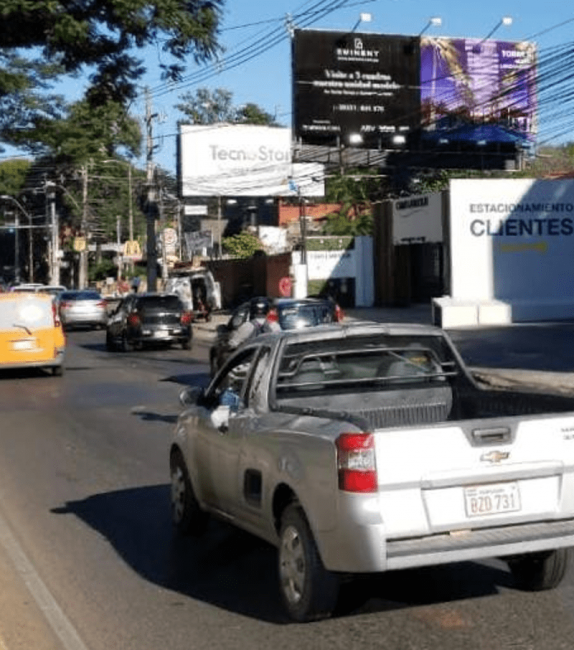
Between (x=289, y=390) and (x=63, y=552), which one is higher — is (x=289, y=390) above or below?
above

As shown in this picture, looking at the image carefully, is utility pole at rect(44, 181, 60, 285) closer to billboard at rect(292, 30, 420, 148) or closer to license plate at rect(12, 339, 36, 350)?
billboard at rect(292, 30, 420, 148)

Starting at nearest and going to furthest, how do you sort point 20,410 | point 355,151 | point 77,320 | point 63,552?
point 63,552
point 20,410
point 77,320
point 355,151

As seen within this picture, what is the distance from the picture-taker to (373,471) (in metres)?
5.48

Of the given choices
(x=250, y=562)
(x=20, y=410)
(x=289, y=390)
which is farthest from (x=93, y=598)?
(x=20, y=410)

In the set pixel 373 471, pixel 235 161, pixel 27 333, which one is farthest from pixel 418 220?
pixel 373 471

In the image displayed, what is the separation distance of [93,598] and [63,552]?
4.20 ft

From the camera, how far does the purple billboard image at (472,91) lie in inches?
2104

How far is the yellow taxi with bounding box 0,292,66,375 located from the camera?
21.9 metres

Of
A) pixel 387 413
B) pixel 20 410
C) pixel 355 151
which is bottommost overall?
pixel 20 410

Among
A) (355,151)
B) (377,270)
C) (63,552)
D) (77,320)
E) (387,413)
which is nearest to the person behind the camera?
(387,413)

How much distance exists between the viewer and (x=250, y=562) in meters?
7.45

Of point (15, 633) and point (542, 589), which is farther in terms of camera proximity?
point (542, 589)

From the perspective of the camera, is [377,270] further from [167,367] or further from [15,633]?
[15,633]

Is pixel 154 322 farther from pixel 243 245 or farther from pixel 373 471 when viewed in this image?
pixel 243 245
